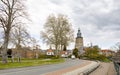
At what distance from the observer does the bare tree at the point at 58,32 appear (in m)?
→ 100

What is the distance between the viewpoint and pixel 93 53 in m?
120

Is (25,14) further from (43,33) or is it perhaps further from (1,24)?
(43,33)

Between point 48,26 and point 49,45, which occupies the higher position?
point 48,26

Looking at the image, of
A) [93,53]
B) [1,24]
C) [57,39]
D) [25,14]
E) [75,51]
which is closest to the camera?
[1,24]

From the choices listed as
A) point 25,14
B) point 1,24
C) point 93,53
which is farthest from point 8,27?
point 93,53

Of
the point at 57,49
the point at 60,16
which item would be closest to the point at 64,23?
the point at 60,16

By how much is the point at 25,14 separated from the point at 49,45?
169 ft

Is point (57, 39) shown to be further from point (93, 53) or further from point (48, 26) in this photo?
point (93, 53)

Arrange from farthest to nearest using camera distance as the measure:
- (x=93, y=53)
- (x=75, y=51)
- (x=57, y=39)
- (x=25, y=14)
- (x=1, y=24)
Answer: (x=75, y=51) < (x=93, y=53) < (x=57, y=39) < (x=25, y=14) < (x=1, y=24)

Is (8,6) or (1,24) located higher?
(8,6)

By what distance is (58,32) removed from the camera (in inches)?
3944

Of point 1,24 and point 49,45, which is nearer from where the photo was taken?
point 1,24

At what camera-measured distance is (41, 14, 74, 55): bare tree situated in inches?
3937

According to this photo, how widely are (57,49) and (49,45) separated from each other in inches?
173
